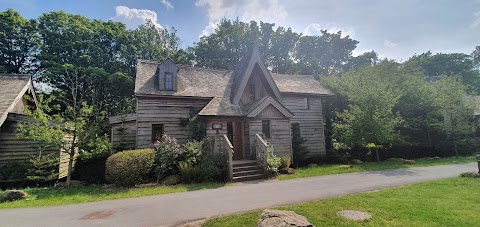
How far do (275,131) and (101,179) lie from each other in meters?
11.5

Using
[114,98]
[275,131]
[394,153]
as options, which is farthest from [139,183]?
[114,98]

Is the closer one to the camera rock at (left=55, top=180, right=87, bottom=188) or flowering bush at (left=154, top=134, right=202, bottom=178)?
rock at (left=55, top=180, right=87, bottom=188)

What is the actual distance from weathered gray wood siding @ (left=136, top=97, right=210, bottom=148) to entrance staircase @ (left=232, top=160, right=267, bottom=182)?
4.95m

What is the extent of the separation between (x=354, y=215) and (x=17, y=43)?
37326 millimetres

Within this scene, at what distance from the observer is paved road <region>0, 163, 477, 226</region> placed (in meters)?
6.80

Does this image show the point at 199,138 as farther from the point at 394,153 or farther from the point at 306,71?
the point at 306,71

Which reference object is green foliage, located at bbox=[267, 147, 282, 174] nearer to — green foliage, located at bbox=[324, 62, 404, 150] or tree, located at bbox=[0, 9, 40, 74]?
green foliage, located at bbox=[324, 62, 404, 150]

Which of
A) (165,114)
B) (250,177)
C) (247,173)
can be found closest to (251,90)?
(165,114)

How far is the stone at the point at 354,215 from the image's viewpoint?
5949mm

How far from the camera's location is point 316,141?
71.1 ft

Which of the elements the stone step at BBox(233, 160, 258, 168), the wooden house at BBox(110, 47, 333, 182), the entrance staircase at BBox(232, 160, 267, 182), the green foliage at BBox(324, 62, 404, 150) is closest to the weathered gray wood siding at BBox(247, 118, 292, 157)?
the wooden house at BBox(110, 47, 333, 182)

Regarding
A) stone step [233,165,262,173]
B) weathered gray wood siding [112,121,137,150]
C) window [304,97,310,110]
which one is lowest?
stone step [233,165,262,173]

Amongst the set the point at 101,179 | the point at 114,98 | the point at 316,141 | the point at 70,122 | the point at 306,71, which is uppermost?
the point at 306,71

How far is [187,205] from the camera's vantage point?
805 cm
